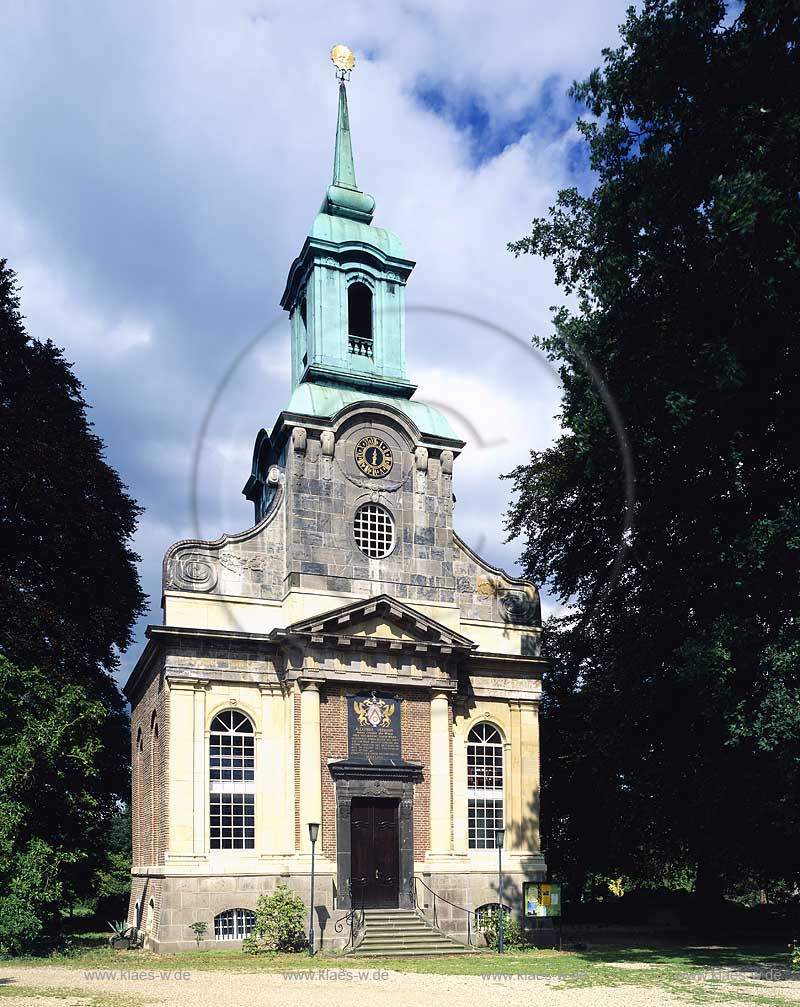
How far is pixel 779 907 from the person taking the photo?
33.0 metres

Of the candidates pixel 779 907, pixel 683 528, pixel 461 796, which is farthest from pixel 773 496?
pixel 779 907

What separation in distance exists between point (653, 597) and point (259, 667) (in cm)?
946

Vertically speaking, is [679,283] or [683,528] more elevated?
[679,283]

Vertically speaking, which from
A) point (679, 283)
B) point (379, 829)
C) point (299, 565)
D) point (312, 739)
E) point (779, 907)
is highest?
point (679, 283)

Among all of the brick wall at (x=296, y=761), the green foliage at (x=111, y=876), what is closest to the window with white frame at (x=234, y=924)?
the brick wall at (x=296, y=761)

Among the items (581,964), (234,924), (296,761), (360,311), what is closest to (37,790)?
(234,924)

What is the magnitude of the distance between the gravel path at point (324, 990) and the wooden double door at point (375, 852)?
5375 mm

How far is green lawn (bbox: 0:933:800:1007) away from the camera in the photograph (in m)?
17.8

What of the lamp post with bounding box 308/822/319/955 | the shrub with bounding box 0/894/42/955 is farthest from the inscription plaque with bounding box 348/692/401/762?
the shrub with bounding box 0/894/42/955

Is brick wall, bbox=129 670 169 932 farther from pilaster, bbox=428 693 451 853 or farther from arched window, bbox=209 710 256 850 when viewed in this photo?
pilaster, bbox=428 693 451 853

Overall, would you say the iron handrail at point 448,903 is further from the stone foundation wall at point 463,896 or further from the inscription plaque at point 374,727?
the inscription plaque at point 374,727

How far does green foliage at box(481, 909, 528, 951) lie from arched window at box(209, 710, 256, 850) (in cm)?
595

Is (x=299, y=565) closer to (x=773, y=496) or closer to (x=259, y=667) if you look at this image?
(x=259, y=667)

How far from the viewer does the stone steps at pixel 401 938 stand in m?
23.5
